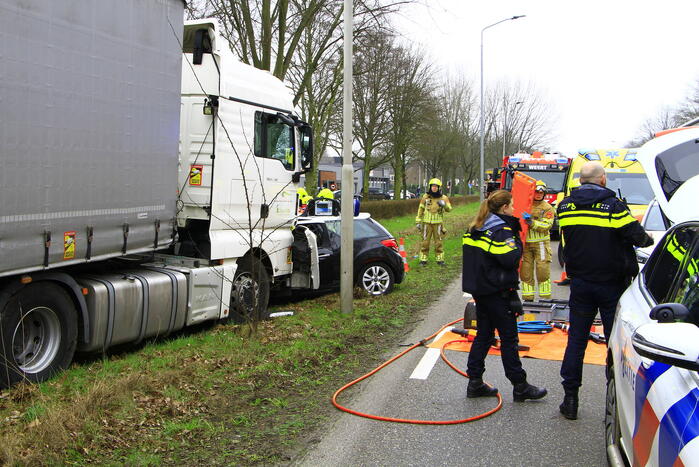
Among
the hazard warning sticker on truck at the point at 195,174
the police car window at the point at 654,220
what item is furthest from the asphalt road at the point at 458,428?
the police car window at the point at 654,220

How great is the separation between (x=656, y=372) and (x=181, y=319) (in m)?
5.22

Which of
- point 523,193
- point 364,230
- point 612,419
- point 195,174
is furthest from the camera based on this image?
point 364,230

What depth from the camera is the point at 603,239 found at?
455 cm

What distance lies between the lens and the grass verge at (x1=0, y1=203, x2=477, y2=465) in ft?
13.0

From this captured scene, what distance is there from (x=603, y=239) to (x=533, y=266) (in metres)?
4.47

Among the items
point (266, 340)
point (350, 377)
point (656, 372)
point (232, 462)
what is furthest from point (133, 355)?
point (656, 372)

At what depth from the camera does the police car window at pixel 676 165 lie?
13.8ft

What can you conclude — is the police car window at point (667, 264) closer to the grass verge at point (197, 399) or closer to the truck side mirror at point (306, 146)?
the grass verge at point (197, 399)

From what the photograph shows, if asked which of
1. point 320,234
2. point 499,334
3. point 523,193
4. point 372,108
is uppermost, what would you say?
point 372,108

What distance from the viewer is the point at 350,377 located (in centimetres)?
587

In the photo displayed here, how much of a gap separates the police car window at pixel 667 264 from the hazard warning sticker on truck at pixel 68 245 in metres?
4.47

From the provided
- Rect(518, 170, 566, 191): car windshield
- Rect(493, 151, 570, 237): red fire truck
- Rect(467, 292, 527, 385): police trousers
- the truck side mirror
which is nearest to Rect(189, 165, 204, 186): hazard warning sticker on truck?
the truck side mirror

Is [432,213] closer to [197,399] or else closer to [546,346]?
[546,346]

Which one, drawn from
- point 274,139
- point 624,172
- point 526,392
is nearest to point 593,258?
point 526,392
